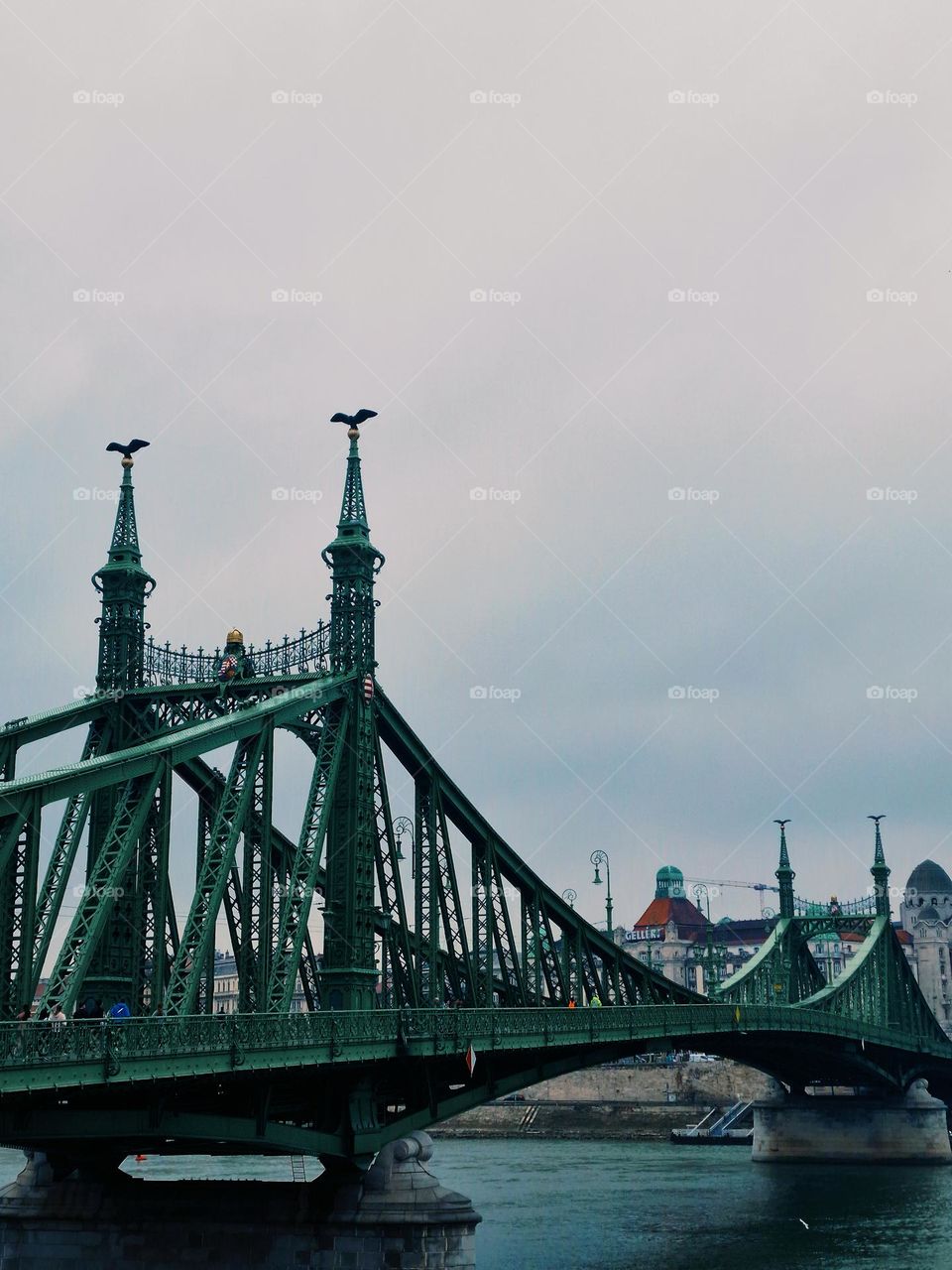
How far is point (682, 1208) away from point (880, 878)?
59078mm

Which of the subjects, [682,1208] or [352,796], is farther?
[682,1208]

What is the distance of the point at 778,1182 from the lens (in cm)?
9394

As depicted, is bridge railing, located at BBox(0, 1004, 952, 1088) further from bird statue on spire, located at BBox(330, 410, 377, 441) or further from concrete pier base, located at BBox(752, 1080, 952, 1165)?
concrete pier base, located at BBox(752, 1080, 952, 1165)

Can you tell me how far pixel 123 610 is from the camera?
51.4m

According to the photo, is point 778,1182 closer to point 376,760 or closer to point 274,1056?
point 376,760

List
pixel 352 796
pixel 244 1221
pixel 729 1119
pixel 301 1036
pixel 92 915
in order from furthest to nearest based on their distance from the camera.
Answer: pixel 729 1119
pixel 352 796
pixel 244 1221
pixel 301 1036
pixel 92 915

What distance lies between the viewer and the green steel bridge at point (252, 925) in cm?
3603

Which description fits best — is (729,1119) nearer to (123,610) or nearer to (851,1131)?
(851,1131)

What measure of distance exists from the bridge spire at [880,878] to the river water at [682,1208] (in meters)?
23.9

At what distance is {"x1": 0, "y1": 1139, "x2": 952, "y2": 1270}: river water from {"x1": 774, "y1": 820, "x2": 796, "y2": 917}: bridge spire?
18.2 metres

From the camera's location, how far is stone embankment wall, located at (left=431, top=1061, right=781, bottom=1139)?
14575cm

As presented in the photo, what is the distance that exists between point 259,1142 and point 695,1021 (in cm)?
3519

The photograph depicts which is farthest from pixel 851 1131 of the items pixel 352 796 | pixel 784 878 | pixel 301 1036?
pixel 301 1036

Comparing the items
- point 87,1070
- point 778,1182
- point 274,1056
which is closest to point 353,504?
point 274,1056
